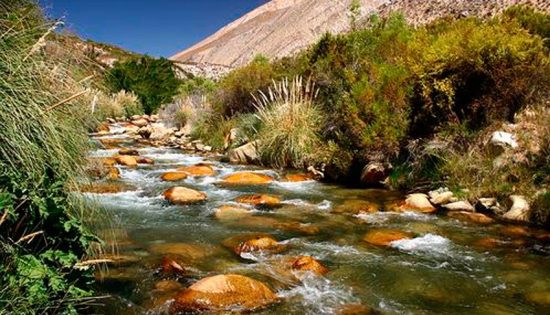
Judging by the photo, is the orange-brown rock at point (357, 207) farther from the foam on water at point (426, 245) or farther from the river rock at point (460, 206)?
the foam on water at point (426, 245)

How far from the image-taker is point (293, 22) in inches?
3787

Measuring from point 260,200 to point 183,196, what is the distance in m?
1.23

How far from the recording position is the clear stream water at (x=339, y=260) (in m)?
4.09

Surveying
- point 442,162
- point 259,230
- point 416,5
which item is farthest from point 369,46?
point 416,5

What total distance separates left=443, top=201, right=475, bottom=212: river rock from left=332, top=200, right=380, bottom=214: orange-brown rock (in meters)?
1.00

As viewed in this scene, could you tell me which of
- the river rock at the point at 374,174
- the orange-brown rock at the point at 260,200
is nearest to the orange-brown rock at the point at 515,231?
the river rock at the point at 374,174

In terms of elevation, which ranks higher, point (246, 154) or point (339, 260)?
point (246, 154)

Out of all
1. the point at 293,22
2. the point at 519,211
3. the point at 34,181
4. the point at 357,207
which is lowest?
the point at 519,211

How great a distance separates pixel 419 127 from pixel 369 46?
3.56m

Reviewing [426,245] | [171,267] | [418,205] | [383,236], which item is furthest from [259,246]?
[418,205]

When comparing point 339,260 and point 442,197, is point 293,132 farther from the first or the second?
A: point 339,260

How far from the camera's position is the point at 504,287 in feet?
14.7

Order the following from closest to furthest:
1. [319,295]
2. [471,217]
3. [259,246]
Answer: [319,295]
[259,246]
[471,217]

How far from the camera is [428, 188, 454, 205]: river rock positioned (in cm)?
740
